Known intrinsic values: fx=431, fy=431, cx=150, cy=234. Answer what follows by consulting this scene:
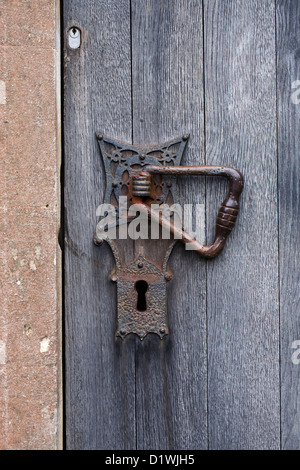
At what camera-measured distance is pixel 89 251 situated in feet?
3.17

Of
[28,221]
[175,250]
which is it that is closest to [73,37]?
[28,221]

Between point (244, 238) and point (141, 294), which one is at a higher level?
point (244, 238)

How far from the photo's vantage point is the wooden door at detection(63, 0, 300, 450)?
94 centimetres

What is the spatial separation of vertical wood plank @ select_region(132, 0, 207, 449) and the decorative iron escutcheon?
0.03 meters

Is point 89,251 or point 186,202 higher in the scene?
point 186,202

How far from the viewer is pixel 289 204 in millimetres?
961

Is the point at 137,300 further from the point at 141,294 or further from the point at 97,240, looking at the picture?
the point at 97,240

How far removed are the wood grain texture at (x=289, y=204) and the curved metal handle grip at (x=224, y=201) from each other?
0.37 feet

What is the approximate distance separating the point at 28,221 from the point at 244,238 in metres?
0.47

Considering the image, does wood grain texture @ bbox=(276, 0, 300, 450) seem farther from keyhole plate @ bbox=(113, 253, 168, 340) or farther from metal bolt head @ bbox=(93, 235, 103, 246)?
metal bolt head @ bbox=(93, 235, 103, 246)

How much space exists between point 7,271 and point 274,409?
26.2 inches

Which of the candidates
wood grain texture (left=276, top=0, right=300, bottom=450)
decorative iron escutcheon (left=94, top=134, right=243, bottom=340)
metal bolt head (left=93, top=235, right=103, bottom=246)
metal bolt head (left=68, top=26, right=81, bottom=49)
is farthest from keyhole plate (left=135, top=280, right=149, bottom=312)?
metal bolt head (left=68, top=26, right=81, bottom=49)
